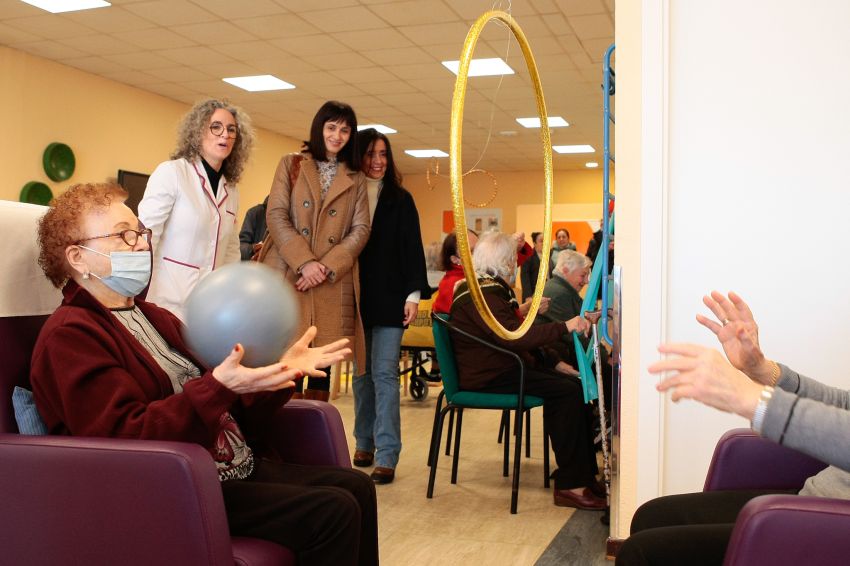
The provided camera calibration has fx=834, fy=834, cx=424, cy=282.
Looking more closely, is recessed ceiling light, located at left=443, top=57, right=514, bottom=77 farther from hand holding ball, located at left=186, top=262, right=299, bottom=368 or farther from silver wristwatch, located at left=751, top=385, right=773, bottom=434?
silver wristwatch, located at left=751, top=385, right=773, bottom=434

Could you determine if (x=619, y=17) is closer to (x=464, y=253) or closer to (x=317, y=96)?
(x=464, y=253)

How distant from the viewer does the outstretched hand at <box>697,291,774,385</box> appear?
154 cm

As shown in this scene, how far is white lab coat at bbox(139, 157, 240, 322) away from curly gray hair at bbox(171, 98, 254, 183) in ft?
0.24

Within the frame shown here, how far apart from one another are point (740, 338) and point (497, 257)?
6.05 ft

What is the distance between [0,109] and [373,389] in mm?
5519

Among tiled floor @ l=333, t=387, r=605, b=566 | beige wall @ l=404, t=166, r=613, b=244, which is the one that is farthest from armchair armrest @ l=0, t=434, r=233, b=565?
beige wall @ l=404, t=166, r=613, b=244

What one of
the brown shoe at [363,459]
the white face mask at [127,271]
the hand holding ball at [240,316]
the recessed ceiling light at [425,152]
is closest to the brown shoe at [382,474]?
the brown shoe at [363,459]

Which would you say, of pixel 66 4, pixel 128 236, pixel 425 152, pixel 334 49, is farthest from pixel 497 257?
pixel 425 152

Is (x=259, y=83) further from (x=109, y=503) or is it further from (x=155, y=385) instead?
(x=109, y=503)

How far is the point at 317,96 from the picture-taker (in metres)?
9.23

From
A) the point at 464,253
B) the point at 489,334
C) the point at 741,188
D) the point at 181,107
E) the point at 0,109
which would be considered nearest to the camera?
the point at 464,253

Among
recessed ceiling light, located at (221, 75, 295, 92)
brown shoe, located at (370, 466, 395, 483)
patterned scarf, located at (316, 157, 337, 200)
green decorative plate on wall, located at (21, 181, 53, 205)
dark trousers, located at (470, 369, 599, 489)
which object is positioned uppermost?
recessed ceiling light, located at (221, 75, 295, 92)

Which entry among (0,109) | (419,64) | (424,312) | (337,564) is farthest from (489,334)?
(0,109)

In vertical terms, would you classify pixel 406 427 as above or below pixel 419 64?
below
